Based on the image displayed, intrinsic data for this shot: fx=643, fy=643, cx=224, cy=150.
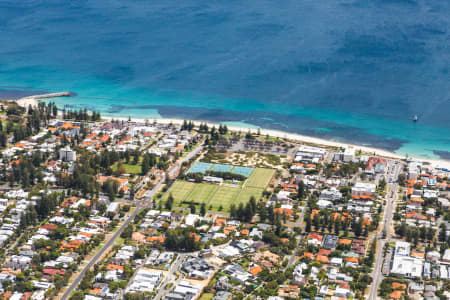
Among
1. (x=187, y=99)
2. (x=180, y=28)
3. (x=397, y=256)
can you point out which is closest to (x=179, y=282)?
(x=397, y=256)

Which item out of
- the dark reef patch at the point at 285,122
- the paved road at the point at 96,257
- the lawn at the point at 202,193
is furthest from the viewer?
the dark reef patch at the point at 285,122

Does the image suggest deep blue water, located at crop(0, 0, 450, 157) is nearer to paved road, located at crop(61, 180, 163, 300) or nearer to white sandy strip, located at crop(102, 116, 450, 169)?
white sandy strip, located at crop(102, 116, 450, 169)

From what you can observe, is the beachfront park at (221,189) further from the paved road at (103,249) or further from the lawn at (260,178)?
the paved road at (103,249)

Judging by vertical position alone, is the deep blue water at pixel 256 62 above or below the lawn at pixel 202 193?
above

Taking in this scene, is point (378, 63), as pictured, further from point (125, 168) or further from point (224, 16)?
point (125, 168)

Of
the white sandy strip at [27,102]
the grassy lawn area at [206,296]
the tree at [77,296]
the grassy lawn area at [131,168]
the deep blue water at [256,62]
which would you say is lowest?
the tree at [77,296]

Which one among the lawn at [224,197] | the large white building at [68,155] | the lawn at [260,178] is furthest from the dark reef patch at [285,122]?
the lawn at [224,197]

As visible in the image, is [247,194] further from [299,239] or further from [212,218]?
[299,239]
